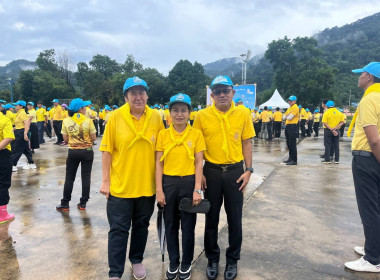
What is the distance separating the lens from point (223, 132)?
2480 millimetres

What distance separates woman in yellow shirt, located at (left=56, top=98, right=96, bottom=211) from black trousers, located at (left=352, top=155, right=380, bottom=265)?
367 centimetres

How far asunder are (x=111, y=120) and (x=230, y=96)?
1118 mm

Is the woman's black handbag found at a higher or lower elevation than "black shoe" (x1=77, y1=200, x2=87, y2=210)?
higher

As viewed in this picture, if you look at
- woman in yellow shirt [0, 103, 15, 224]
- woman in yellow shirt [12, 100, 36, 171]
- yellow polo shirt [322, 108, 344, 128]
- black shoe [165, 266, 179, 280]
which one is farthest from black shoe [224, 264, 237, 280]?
yellow polo shirt [322, 108, 344, 128]

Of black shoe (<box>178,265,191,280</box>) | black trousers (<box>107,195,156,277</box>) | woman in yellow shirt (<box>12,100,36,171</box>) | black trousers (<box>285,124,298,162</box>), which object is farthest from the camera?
black trousers (<box>285,124,298,162</box>)

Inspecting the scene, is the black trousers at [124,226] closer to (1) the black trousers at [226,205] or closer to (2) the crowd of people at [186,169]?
(2) the crowd of people at [186,169]

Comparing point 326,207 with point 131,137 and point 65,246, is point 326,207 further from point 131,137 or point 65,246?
point 65,246

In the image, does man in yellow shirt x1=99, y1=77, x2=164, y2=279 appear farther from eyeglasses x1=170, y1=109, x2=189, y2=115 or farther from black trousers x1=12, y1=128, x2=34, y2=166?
black trousers x1=12, y1=128, x2=34, y2=166

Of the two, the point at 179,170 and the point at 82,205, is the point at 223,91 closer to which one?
the point at 179,170

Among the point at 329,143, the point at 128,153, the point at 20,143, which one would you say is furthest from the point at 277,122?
the point at 128,153

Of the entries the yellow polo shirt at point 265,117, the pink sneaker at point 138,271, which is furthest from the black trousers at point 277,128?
the pink sneaker at point 138,271

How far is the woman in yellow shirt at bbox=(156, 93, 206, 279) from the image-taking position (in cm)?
243

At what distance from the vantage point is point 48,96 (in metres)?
40.5

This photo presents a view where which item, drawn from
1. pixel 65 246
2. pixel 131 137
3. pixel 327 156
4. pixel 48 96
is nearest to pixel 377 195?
pixel 131 137
